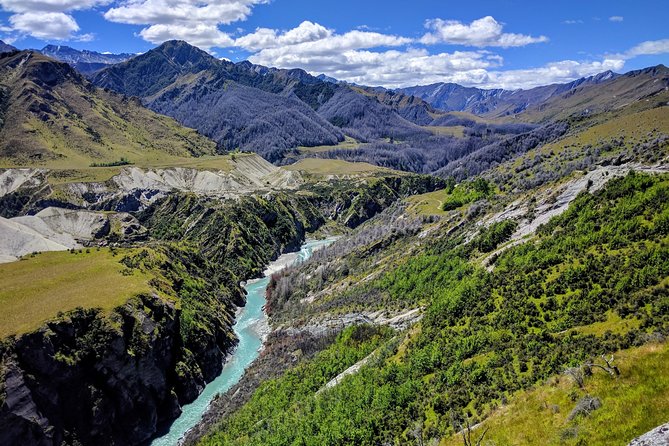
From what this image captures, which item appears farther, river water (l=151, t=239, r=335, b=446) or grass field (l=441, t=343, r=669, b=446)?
river water (l=151, t=239, r=335, b=446)

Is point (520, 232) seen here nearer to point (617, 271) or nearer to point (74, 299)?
point (617, 271)

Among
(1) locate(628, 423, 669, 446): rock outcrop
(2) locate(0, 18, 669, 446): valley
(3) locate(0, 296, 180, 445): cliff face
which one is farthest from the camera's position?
(3) locate(0, 296, 180, 445): cliff face

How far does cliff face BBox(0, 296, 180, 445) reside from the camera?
217ft

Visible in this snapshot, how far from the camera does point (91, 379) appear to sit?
76.9 metres

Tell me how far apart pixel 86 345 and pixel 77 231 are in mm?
119226

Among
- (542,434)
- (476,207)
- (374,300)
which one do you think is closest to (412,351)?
(542,434)

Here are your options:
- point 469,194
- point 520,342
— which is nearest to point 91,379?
point 520,342

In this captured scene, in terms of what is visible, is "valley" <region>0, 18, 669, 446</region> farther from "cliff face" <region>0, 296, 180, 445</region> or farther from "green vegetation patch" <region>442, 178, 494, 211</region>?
"green vegetation patch" <region>442, 178, 494, 211</region>

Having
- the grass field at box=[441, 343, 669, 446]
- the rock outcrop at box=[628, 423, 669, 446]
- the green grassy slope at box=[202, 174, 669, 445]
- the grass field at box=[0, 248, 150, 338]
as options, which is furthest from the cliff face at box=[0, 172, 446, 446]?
the rock outcrop at box=[628, 423, 669, 446]

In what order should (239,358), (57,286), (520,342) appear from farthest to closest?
(239,358) → (57,286) → (520,342)

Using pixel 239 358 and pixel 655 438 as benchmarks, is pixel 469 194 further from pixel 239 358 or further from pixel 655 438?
pixel 655 438

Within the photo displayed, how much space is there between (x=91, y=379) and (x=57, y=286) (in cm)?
2463

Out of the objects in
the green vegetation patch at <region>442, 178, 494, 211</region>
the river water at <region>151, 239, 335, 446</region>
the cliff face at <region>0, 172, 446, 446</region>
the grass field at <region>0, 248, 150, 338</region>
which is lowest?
the river water at <region>151, 239, 335, 446</region>

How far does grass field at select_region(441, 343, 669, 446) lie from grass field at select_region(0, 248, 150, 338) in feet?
237
